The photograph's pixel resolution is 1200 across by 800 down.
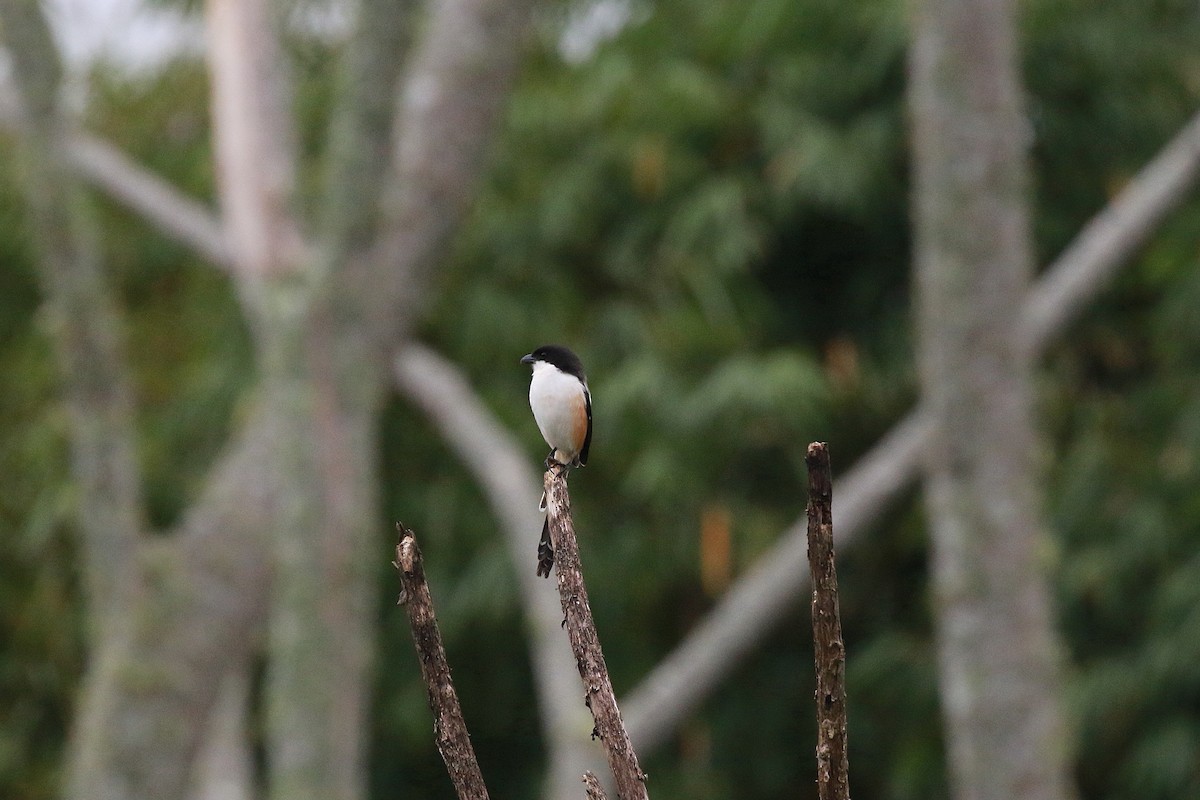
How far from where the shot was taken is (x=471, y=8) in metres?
7.23

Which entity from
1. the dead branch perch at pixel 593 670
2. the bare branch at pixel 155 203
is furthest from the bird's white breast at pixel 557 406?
the bare branch at pixel 155 203

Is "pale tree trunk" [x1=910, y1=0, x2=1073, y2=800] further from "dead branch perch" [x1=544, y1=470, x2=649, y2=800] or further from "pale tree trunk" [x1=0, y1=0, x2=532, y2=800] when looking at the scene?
"dead branch perch" [x1=544, y1=470, x2=649, y2=800]

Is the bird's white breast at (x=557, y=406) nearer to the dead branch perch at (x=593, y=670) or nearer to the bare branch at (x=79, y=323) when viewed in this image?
the dead branch perch at (x=593, y=670)

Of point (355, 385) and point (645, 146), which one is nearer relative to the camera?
point (355, 385)

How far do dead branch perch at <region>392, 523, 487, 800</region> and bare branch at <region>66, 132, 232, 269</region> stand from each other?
282 inches

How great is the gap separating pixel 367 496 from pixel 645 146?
4040 millimetres

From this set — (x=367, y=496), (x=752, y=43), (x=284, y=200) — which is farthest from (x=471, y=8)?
(x=752, y=43)

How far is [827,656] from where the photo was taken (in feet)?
5.28

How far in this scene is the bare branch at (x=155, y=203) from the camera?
879cm

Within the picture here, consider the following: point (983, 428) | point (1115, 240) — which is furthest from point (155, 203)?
point (1115, 240)

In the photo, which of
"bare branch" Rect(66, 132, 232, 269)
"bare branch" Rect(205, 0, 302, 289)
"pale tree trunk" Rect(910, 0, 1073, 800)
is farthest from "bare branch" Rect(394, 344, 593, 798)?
"pale tree trunk" Rect(910, 0, 1073, 800)

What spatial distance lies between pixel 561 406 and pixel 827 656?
1262 millimetres

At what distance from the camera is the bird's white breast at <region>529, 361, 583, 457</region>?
2807mm

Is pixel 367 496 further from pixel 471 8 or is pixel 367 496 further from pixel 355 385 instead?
pixel 471 8
